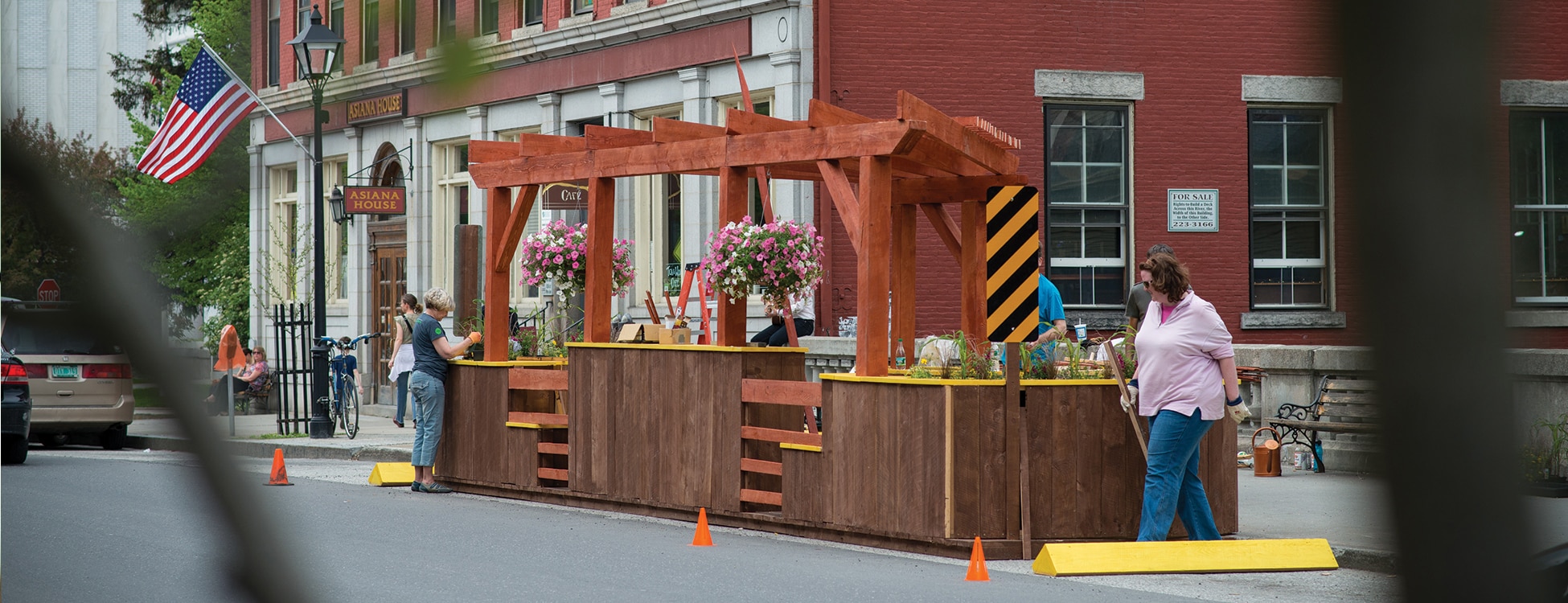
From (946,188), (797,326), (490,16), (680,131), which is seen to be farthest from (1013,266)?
(490,16)

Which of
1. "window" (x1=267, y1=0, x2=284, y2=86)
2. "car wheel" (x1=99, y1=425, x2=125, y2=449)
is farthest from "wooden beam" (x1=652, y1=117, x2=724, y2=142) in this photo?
"window" (x1=267, y1=0, x2=284, y2=86)

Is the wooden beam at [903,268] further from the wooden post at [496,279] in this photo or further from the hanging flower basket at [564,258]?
the wooden post at [496,279]

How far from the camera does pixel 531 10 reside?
1060 millimetres

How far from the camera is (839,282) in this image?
1920 cm

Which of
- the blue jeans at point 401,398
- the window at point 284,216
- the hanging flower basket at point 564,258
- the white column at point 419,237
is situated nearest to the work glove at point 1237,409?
the hanging flower basket at point 564,258

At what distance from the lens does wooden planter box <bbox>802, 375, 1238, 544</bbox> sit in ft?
32.9

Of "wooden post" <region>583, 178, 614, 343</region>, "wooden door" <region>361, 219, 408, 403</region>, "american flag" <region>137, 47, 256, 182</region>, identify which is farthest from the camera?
"wooden door" <region>361, 219, 408, 403</region>

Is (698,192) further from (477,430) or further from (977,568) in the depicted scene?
(977,568)

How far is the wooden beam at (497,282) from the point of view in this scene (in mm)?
14195

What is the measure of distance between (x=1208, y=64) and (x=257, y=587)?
2036cm

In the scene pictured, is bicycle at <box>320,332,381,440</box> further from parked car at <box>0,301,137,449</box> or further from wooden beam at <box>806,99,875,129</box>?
parked car at <box>0,301,137,449</box>

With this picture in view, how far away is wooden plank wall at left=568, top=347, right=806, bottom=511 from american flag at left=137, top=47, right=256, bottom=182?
10.3m

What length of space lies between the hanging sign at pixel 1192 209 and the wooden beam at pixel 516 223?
934 centimetres

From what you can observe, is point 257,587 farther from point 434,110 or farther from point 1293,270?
point 1293,270
